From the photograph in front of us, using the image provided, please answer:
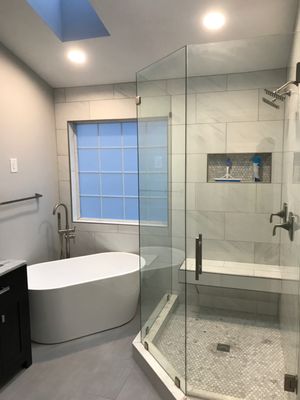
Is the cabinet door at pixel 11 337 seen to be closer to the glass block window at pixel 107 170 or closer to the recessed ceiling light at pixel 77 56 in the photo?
the glass block window at pixel 107 170

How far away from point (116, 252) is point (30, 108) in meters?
1.69

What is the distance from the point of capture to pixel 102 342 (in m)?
2.45

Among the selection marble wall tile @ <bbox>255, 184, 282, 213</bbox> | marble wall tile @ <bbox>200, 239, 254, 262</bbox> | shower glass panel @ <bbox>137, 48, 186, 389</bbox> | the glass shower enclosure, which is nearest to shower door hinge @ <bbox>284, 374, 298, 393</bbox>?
the glass shower enclosure

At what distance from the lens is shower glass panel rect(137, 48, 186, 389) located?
8.62 ft

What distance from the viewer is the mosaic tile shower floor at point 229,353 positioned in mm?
1912

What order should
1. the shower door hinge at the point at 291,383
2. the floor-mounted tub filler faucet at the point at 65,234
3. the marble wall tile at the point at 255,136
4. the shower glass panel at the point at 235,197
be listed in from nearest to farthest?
the shower door hinge at the point at 291,383 < the shower glass panel at the point at 235,197 < the marble wall tile at the point at 255,136 < the floor-mounted tub filler faucet at the point at 65,234

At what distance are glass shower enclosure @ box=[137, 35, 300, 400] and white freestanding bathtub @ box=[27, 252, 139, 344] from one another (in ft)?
0.70

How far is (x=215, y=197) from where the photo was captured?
9.32ft

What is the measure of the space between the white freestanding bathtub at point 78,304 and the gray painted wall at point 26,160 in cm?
35

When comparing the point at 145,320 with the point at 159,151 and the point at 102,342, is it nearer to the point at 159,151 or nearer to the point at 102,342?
the point at 102,342

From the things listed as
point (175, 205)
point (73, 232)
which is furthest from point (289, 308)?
point (73, 232)

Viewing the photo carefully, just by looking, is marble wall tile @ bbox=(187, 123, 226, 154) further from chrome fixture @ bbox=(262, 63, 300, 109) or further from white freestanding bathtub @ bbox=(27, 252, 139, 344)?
white freestanding bathtub @ bbox=(27, 252, 139, 344)

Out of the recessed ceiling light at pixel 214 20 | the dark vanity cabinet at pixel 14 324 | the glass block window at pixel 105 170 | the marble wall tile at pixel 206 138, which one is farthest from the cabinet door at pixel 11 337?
the recessed ceiling light at pixel 214 20

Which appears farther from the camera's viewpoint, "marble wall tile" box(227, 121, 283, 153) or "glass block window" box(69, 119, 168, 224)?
"glass block window" box(69, 119, 168, 224)
